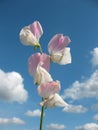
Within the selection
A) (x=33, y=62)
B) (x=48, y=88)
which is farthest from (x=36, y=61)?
(x=48, y=88)

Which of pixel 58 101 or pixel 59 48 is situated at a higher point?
pixel 59 48

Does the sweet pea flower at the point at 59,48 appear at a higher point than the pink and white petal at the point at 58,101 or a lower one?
higher

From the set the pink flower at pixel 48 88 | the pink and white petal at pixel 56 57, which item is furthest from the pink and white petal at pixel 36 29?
the pink flower at pixel 48 88

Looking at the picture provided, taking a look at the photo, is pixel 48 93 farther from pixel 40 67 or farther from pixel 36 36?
pixel 36 36

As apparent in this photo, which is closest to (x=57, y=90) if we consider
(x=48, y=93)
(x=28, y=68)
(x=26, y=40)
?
(x=48, y=93)

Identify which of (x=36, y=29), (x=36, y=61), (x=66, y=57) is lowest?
(x=36, y=61)

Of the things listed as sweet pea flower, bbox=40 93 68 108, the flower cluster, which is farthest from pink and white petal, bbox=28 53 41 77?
sweet pea flower, bbox=40 93 68 108

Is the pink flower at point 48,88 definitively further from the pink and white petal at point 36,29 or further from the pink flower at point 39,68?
the pink and white petal at point 36,29

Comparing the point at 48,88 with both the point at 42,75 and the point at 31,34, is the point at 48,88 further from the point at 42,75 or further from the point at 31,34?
the point at 31,34
